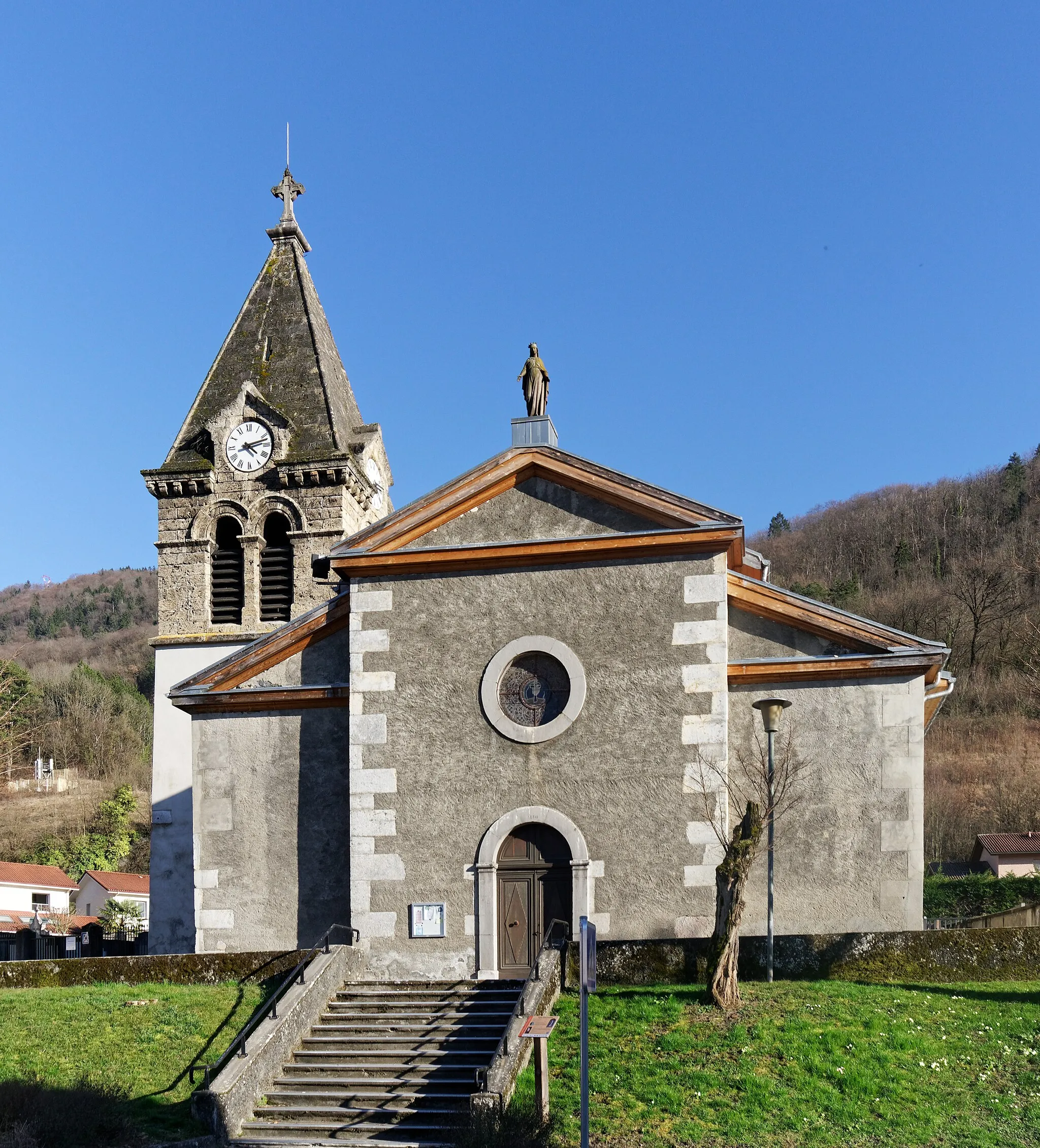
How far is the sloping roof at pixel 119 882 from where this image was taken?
61.1 meters

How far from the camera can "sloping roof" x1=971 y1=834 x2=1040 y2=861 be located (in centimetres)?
4791

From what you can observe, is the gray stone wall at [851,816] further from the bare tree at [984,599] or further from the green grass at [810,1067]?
the bare tree at [984,599]

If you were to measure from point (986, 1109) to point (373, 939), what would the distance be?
9085 millimetres

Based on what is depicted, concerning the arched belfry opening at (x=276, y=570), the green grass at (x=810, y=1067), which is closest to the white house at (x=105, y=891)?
the arched belfry opening at (x=276, y=570)

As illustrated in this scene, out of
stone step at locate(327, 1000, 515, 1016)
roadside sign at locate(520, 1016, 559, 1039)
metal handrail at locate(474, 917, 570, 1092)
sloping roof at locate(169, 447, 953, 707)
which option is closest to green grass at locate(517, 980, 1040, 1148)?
metal handrail at locate(474, 917, 570, 1092)

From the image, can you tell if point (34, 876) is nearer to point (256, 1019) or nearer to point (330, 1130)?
point (256, 1019)

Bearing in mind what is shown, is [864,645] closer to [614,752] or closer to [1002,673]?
[614,752]

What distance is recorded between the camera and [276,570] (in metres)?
29.1

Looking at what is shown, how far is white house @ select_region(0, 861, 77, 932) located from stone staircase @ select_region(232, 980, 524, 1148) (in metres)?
43.0

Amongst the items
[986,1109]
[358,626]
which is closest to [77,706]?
[358,626]

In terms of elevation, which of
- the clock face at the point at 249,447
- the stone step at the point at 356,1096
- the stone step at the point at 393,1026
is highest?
the clock face at the point at 249,447

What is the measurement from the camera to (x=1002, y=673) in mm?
68375

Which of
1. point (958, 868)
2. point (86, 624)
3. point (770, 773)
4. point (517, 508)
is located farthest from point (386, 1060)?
point (86, 624)

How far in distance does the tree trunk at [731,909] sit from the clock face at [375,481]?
16.4m
